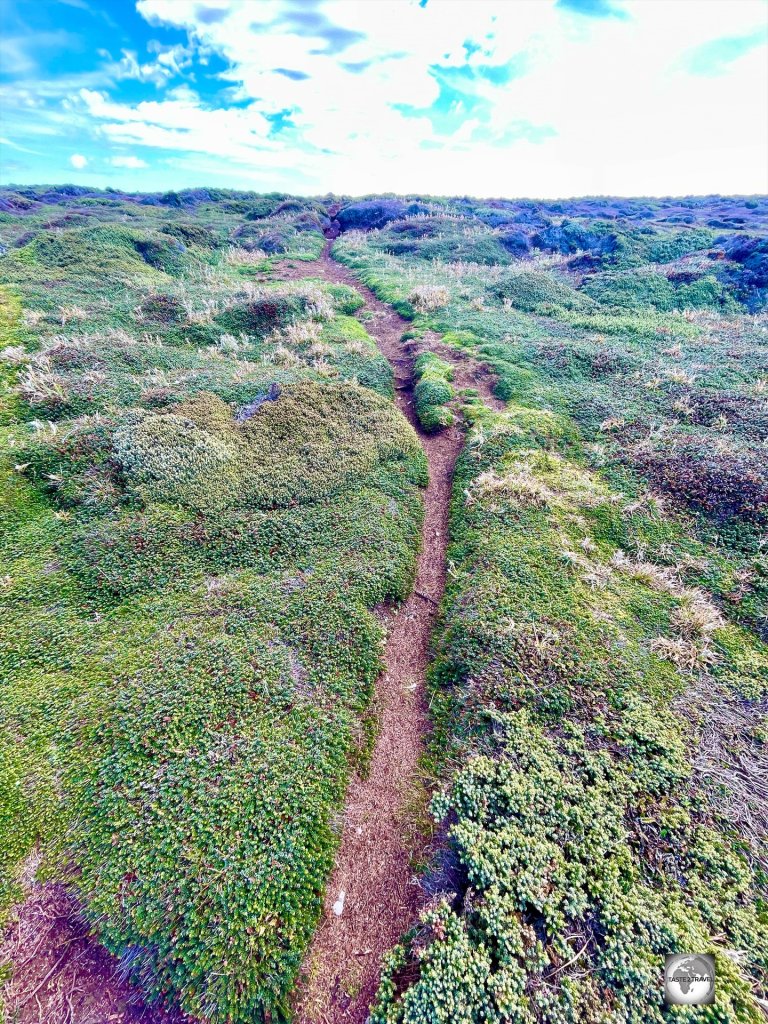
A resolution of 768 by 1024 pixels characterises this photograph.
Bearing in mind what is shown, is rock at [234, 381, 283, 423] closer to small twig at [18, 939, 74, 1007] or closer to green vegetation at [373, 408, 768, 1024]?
green vegetation at [373, 408, 768, 1024]

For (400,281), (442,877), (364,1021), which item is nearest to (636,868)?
(442,877)

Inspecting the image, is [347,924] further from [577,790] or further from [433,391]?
[433,391]

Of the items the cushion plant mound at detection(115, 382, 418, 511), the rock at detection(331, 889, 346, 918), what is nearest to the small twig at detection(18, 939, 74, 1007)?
the rock at detection(331, 889, 346, 918)

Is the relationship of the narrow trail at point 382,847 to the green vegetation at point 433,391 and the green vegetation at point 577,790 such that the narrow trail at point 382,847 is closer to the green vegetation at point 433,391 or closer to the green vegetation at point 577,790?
the green vegetation at point 577,790
